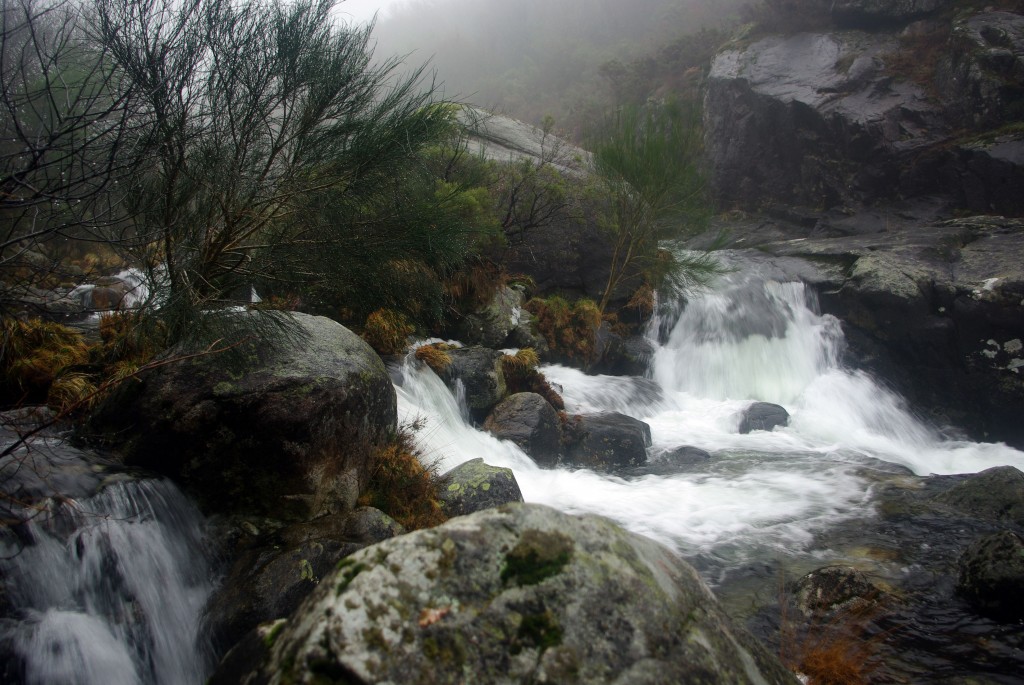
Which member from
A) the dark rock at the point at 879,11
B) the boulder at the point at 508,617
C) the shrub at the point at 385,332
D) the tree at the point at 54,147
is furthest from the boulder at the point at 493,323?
the dark rock at the point at 879,11

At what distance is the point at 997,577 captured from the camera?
15.6ft

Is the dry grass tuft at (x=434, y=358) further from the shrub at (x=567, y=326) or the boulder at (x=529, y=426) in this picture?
the shrub at (x=567, y=326)

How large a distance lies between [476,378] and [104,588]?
5710 millimetres

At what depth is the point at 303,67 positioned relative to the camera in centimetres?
574

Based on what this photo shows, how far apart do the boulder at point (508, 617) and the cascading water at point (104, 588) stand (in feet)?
6.46

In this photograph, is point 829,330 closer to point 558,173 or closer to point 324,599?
point 558,173

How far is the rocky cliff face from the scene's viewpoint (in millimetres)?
16188

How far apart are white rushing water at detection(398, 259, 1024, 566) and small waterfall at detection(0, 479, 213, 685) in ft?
9.44

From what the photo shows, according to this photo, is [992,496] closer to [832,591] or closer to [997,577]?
[997,577]

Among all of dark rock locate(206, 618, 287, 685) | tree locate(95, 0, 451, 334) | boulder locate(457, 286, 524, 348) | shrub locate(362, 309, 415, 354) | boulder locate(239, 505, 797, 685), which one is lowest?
dark rock locate(206, 618, 287, 685)

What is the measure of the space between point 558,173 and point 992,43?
12.9m

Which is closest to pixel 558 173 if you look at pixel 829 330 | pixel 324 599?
pixel 829 330

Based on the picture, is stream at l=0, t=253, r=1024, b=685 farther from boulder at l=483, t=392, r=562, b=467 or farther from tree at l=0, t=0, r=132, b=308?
tree at l=0, t=0, r=132, b=308

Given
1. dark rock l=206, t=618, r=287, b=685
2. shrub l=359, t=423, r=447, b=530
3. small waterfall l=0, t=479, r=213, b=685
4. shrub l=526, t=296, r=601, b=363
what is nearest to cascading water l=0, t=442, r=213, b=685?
small waterfall l=0, t=479, r=213, b=685
